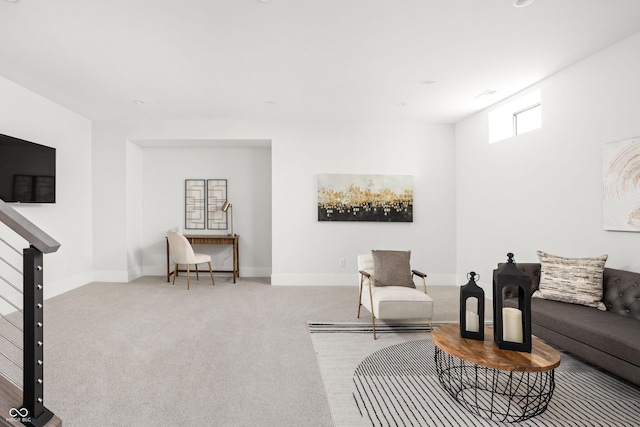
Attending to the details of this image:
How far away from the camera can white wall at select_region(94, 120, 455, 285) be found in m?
5.77

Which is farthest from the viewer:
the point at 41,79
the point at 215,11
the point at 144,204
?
the point at 144,204

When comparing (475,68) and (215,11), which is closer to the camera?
(215,11)

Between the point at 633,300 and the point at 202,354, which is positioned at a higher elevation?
the point at 633,300

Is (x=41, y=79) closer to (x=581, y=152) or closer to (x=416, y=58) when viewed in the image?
(x=416, y=58)

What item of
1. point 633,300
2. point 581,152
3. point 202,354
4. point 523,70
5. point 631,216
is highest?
point 523,70

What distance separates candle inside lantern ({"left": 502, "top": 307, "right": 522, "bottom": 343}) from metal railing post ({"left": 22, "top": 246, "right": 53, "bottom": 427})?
2.28m

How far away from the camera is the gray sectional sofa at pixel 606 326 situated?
87.4 inches

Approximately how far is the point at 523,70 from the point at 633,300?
2351 mm

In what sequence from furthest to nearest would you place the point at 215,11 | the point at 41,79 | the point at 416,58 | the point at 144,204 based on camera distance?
the point at 144,204 < the point at 41,79 < the point at 416,58 < the point at 215,11

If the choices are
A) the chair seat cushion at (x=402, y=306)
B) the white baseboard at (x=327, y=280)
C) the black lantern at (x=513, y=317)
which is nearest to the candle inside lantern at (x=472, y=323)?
the black lantern at (x=513, y=317)

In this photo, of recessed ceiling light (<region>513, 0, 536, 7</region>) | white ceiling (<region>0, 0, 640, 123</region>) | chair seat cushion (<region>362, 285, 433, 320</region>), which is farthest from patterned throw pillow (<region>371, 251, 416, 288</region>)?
recessed ceiling light (<region>513, 0, 536, 7</region>)

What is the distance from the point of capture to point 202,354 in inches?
117

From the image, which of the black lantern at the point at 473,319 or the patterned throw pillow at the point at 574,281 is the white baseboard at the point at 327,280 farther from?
the black lantern at the point at 473,319

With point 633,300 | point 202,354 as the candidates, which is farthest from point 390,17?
point 202,354
